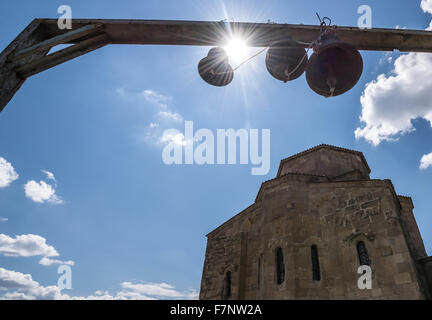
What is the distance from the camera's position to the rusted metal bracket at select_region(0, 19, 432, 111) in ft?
12.5

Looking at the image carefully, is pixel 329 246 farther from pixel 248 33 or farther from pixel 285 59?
pixel 248 33

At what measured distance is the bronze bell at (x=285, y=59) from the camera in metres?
3.45

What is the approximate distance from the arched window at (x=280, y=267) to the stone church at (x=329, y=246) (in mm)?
36

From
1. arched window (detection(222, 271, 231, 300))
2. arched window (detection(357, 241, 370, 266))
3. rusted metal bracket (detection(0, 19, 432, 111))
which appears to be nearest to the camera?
rusted metal bracket (detection(0, 19, 432, 111))

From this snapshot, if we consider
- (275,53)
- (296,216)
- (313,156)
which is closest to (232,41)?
(275,53)

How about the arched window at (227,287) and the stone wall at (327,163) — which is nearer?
the arched window at (227,287)

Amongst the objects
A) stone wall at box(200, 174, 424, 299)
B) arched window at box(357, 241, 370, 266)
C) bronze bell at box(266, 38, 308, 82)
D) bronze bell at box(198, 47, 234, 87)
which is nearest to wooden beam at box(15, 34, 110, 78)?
bronze bell at box(198, 47, 234, 87)

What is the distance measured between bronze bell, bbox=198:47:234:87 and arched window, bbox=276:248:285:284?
8.00 meters

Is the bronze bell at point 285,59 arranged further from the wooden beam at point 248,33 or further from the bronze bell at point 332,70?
the wooden beam at point 248,33

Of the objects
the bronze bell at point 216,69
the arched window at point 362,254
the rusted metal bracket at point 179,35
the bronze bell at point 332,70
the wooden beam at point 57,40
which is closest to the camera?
the bronze bell at point 332,70

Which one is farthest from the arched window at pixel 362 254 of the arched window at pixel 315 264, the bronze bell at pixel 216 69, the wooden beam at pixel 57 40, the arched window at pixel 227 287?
the wooden beam at pixel 57 40

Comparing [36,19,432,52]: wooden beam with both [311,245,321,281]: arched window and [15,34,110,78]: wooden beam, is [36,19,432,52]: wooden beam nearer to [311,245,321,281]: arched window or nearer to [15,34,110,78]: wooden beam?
[15,34,110,78]: wooden beam

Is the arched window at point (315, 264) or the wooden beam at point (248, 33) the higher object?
the wooden beam at point (248, 33)
